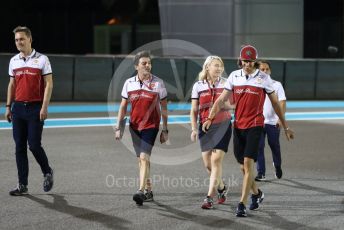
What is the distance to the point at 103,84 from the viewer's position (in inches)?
880

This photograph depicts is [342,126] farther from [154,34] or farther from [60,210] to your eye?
[154,34]

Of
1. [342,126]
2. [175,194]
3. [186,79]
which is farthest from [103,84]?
[175,194]

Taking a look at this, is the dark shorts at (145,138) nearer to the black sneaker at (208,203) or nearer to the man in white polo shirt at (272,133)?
the black sneaker at (208,203)

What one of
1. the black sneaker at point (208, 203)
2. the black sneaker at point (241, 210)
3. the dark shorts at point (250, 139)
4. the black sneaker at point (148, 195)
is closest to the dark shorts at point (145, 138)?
the black sneaker at point (148, 195)

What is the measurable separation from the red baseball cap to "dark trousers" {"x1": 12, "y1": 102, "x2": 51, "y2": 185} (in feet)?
8.92

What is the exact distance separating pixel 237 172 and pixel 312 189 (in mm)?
1616

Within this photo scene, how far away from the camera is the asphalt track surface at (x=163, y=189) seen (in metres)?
8.05

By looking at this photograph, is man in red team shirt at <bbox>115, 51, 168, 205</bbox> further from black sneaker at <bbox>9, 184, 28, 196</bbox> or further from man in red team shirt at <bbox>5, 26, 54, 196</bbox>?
black sneaker at <bbox>9, 184, 28, 196</bbox>

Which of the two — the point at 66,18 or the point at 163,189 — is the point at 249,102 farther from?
the point at 66,18

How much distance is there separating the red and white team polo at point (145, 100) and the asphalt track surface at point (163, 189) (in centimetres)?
97

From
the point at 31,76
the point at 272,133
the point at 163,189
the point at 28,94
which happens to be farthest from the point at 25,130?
the point at 272,133

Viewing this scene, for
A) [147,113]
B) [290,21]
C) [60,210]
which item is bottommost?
[60,210]

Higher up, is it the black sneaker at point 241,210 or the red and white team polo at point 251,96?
the red and white team polo at point 251,96

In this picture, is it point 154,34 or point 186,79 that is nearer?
point 186,79
